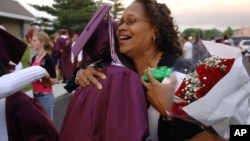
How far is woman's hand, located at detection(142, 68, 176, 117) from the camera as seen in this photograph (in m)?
2.38

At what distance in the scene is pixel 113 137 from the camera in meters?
2.25

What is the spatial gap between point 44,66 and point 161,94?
427 cm

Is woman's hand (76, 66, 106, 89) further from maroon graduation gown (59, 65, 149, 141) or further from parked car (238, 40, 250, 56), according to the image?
parked car (238, 40, 250, 56)

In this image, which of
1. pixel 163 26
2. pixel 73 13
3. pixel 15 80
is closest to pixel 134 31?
pixel 163 26

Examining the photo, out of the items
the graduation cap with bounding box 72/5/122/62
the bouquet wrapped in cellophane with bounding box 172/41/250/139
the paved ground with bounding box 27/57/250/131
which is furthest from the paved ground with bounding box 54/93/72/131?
the bouquet wrapped in cellophane with bounding box 172/41/250/139

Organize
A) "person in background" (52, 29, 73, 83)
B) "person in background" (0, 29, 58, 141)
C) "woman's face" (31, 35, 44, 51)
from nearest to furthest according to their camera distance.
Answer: "person in background" (0, 29, 58, 141) → "woman's face" (31, 35, 44, 51) → "person in background" (52, 29, 73, 83)

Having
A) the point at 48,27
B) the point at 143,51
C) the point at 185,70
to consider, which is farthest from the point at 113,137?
the point at 48,27

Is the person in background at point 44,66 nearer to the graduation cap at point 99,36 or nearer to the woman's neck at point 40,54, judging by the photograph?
the woman's neck at point 40,54

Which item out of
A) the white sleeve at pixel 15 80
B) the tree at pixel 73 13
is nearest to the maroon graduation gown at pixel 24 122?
the white sleeve at pixel 15 80

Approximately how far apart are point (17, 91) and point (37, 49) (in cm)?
410

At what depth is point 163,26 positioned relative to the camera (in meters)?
2.81

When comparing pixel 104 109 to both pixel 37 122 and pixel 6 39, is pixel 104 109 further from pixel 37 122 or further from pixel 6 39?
pixel 6 39

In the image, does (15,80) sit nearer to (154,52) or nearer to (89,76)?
(89,76)

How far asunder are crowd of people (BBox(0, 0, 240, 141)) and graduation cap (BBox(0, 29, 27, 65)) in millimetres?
12
